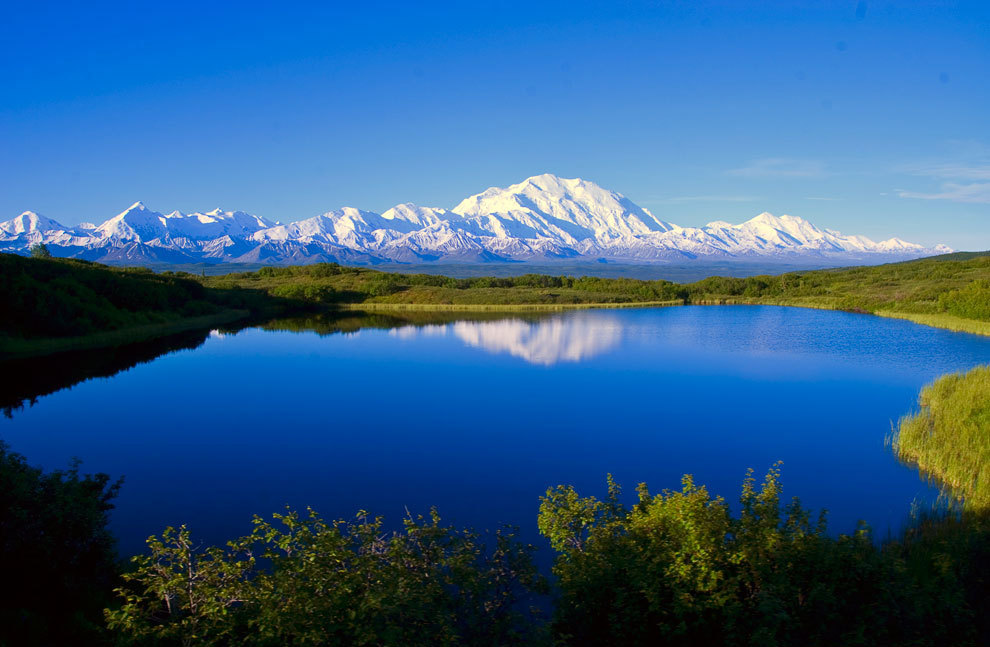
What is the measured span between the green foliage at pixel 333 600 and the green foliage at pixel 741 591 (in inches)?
35.7

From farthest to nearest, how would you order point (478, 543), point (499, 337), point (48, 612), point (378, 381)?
point (499, 337) → point (378, 381) → point (478, 543) → point (48, 612)

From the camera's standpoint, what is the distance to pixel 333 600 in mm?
6410

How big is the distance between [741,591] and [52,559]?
10.3m

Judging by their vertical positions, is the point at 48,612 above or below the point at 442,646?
below

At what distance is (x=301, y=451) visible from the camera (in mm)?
18859

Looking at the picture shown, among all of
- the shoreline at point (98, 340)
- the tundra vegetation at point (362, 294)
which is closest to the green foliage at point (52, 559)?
the shoreline at point (98, 340)

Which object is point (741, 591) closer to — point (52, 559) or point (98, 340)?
point (52, 559)

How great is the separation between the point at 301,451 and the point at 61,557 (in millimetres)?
9653

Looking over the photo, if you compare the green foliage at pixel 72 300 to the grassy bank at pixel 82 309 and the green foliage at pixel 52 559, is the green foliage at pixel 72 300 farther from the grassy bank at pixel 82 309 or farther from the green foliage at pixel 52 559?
the green foliage at pixel 52 559

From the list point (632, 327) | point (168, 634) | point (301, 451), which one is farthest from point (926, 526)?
point (632, 327)

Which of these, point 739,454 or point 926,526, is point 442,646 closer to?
point 926,526

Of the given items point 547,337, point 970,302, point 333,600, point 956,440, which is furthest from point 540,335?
point 333,600

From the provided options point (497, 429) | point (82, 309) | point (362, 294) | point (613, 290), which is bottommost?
point (497, 429)

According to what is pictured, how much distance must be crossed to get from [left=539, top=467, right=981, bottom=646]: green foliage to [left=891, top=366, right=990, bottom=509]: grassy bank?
6320 millimetres
